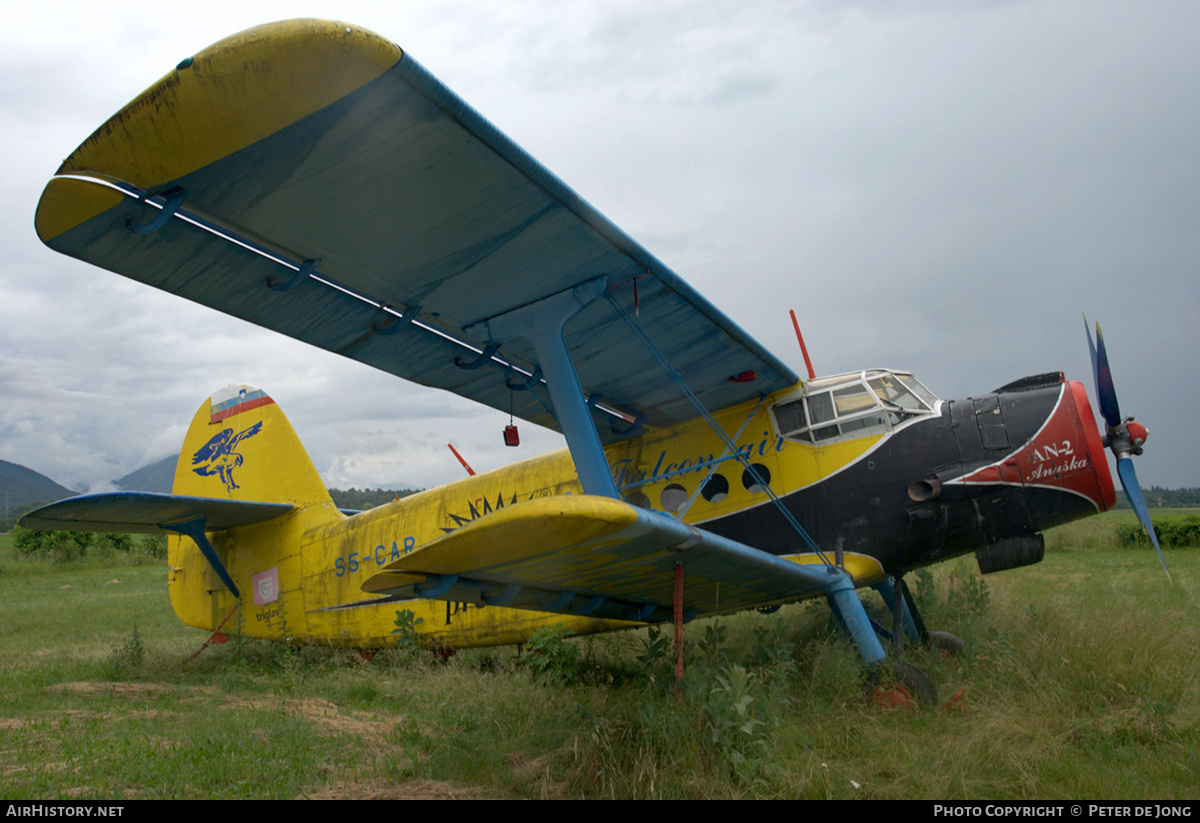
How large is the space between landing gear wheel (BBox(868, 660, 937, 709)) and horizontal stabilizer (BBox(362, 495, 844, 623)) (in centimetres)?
73

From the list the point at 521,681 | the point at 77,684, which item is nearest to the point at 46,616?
the point at 77,684

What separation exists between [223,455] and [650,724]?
27.4 ft

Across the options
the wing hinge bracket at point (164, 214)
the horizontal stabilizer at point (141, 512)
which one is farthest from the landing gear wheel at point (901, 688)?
the horizontal stabilizer at point (141, 512)

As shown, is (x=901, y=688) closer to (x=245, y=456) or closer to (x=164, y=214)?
(x=164, y=214)

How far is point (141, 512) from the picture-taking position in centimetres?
771

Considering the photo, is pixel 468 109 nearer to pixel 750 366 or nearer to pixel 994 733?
pixel 750 366

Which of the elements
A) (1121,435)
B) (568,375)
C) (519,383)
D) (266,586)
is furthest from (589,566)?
(266,586)

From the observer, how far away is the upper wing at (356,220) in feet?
9.66

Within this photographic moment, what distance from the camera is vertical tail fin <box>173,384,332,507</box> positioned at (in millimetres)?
9516

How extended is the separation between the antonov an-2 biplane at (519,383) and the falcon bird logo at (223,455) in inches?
55.7

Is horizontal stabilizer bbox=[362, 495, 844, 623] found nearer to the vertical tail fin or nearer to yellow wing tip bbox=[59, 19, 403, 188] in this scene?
yellow wing tip bbox=[59, 19, 403, 188]

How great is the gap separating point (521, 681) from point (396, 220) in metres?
4.04

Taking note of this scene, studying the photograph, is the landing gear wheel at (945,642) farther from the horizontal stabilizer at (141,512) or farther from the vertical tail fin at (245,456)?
the horizontal stabilizer at (141,512)

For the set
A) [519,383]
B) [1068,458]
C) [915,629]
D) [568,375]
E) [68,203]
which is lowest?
[915,629]
